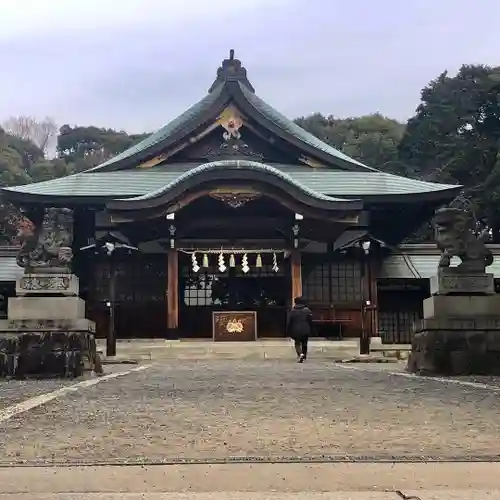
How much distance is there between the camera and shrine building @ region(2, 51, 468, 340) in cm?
1988

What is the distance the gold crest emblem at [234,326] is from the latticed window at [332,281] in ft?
8.61

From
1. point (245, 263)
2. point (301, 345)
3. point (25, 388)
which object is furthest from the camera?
point (245, 263)

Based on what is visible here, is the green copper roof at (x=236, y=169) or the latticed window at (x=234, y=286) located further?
the latticed window at (x=234, y=286)

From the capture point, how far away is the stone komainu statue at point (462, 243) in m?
10.2

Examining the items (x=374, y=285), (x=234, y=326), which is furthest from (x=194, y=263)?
(x=374, y=285)

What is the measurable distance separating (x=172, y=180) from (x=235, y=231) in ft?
9.23

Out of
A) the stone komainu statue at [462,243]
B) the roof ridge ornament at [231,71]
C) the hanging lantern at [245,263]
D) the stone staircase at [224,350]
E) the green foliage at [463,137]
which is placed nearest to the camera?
the stone komainu statue at [462,243]

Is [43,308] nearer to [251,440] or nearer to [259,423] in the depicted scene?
[259,423]

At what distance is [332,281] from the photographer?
2159cm

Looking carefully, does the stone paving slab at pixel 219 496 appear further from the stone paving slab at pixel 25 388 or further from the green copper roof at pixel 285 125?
the green copper roof at pixel 285 125

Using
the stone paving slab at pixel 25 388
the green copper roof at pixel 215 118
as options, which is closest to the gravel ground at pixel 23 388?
the stone paving slab at pixel 25 388

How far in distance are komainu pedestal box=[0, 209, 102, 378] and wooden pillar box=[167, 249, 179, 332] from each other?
8.97 metres

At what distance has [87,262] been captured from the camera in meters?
21.4

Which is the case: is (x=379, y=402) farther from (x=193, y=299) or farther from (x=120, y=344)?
(x=193, y=299)
